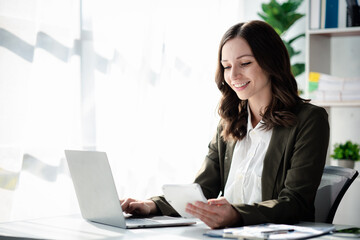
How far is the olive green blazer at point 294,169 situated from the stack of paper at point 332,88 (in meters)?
1.51

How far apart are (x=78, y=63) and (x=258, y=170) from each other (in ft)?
4.33

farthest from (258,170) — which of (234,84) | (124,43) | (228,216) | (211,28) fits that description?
(211,28)

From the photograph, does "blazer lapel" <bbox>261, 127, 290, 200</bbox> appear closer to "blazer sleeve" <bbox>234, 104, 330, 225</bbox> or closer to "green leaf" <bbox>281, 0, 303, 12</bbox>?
"blazer sleeve" <bbox>234, 104, 330, 225</bbox>

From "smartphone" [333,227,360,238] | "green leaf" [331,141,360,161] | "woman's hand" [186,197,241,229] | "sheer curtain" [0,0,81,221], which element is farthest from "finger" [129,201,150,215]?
"green leaf" [331,141,360,161]

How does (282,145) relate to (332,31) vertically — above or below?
below

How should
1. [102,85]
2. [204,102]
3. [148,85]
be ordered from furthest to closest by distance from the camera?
[204,102] → [148,85] → [102,85]

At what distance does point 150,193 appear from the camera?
11.8ft

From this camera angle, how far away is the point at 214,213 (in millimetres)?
1659

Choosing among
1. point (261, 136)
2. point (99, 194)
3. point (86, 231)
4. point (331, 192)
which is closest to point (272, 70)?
point (261, 136)

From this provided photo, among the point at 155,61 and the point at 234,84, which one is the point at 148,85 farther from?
the point at 234,84

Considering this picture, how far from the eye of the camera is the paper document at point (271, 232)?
145 centimetres

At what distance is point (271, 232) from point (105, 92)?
1.90 meters

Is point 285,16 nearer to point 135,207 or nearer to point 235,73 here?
point 235,73

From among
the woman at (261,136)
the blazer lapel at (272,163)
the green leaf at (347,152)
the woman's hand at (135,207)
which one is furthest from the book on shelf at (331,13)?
the woman's hand at (135,207)
